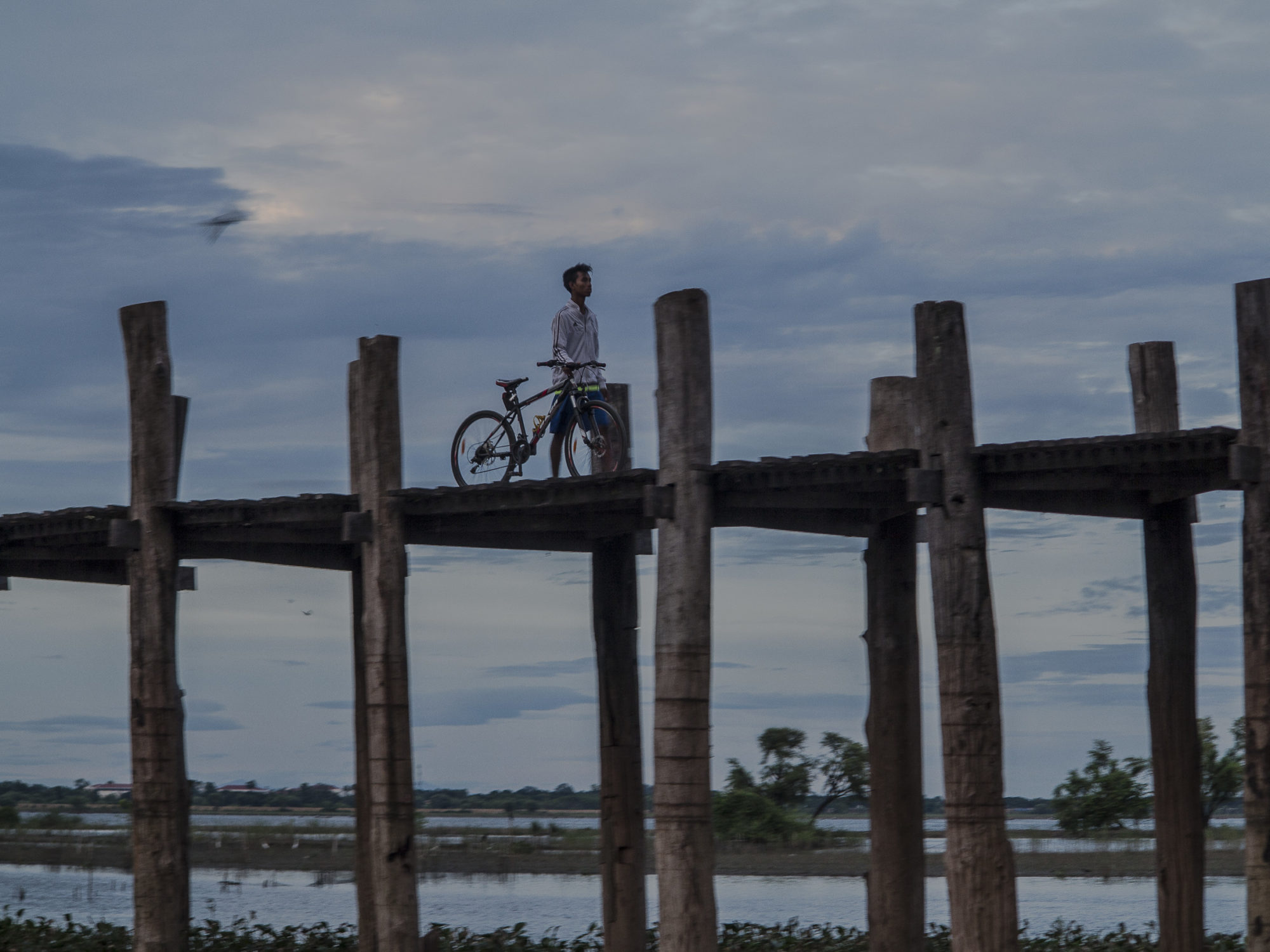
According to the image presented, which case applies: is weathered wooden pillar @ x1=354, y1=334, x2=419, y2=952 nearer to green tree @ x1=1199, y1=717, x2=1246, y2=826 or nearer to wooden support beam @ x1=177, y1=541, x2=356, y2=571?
wooden support beam @ x1=177, y1=541, x2=356, y2=571

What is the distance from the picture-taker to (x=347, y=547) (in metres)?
14.3

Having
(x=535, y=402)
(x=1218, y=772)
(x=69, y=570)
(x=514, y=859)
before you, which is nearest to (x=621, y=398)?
(x=535, y=402)

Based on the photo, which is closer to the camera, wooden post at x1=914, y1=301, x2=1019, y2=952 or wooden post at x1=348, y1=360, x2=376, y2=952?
wooden post at x1=914, y1=301, x2=1019, y2=952

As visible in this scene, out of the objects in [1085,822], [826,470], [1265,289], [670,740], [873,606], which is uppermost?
[1265,289]

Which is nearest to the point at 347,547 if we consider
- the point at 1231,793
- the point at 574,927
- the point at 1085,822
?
the point at 574,927

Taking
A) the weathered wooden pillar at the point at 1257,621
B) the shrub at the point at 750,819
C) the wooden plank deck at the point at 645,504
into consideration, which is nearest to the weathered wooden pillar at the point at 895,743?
the wooden plank deck at the point at 645,504

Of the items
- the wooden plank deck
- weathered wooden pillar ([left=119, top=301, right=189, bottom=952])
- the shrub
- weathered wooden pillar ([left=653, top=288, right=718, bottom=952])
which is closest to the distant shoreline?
the shrub

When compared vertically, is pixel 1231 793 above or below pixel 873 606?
below

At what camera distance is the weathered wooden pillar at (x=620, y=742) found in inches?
518

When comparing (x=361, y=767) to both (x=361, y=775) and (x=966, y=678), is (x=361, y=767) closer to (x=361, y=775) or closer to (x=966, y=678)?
(x=361, y=775)

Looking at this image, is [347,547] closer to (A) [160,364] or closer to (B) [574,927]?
(A) [160,364]

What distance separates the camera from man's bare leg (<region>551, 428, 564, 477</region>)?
13398mm

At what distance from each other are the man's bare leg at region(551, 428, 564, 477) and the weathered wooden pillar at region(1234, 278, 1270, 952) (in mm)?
5759

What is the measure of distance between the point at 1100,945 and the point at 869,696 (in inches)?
152
